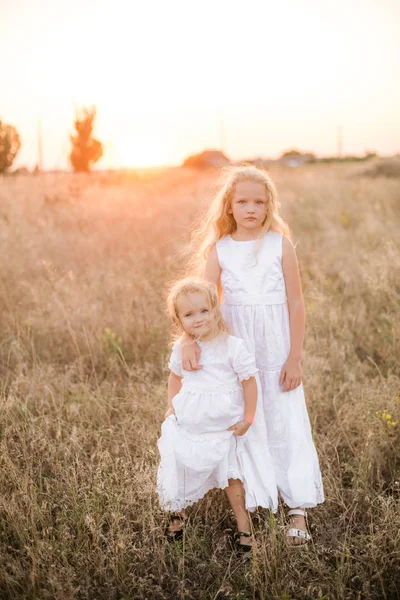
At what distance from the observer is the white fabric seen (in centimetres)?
222

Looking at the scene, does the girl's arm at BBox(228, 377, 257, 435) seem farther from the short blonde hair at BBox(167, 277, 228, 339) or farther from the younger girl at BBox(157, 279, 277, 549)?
the short blonde hair at BBox(167, 277, 228, 339)

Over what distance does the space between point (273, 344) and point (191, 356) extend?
410 millimetres

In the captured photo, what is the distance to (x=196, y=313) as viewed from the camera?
2.25 meters

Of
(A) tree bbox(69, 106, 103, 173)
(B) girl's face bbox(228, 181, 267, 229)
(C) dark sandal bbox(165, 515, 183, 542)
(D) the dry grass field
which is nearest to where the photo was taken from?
(D) the dry grass field

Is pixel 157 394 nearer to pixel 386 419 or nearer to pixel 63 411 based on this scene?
pixel 63 411

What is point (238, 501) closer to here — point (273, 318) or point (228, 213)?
point (273, 318)

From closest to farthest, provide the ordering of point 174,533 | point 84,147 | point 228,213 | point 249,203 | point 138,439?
point 174,533, point 249,203, point 228,213, point 138,439, point 84,147

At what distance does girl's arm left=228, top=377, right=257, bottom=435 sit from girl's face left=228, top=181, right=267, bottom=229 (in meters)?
0.73

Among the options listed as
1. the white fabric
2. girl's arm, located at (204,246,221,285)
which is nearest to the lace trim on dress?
the white fabric

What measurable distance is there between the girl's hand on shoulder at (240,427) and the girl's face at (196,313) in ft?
1.31

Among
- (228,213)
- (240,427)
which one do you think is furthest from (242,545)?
(228,213)

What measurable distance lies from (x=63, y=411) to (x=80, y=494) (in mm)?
885

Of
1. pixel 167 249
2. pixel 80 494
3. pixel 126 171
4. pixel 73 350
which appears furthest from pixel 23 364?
pixel 126 171

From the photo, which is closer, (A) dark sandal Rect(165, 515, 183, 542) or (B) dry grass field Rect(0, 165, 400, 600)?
(B) dry grass field Rect(0, 165, 400, 600)
